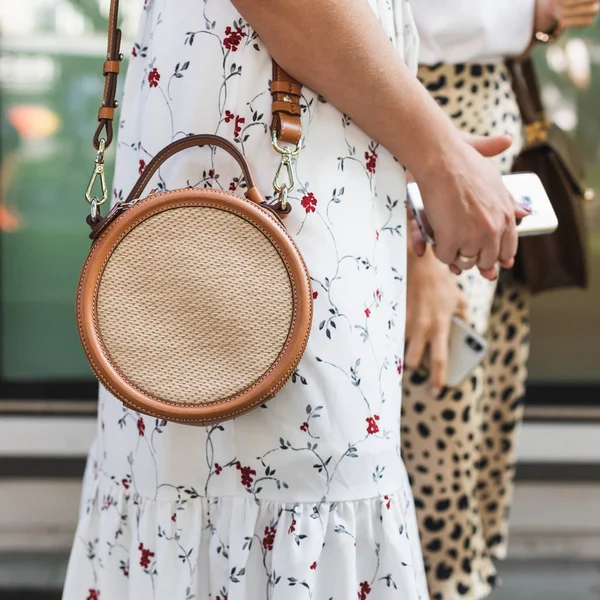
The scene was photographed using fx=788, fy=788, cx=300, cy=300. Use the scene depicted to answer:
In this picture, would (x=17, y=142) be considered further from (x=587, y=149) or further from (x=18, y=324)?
(x=587, y=149)

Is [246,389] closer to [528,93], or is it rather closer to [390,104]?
[390,104]

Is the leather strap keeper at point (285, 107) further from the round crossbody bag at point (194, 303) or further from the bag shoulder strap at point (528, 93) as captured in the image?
the bag shoulder strap at point (528, 93)

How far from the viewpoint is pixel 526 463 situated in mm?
2072

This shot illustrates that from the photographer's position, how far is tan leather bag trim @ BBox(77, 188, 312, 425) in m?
0.72

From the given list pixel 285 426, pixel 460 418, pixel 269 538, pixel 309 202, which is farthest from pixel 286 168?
pixel 460 418

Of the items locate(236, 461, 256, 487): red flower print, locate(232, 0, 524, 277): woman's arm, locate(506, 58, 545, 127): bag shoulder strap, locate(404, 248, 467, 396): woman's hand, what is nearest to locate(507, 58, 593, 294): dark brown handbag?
locate(506, 58, 545, 127): bag shoulder strap

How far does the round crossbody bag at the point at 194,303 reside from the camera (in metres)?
0.72

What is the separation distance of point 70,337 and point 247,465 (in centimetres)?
153

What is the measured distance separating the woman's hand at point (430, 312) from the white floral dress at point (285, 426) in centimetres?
41

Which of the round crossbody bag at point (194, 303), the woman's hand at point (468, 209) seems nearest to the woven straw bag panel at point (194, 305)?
the round crossbody bag at point (194, 303)

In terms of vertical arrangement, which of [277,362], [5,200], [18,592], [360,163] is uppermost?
[5,200]

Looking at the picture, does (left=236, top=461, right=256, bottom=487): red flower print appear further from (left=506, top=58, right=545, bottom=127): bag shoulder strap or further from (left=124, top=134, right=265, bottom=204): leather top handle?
(left=506, top=58, right=545, bottom=127): bag shoulder strap

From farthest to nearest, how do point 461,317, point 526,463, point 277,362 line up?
point 526,463
point 461,317
point 277,362

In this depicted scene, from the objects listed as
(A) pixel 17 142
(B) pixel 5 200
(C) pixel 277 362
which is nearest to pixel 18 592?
(B) pixel 5 200
